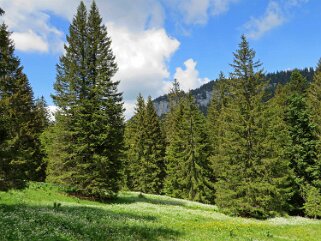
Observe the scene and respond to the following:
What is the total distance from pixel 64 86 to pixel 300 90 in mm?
45753

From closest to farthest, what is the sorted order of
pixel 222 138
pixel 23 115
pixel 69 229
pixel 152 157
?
pixel 69 229, pixel 222 138, pixel 23 115, pixel 152 157

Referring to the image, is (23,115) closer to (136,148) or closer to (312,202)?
(136,148)

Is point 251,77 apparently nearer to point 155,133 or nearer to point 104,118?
point 104,118

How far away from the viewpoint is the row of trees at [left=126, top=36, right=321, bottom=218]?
3300cm

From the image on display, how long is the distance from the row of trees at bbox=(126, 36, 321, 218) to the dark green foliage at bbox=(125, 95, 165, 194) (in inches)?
8.1

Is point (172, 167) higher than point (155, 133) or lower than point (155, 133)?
lower

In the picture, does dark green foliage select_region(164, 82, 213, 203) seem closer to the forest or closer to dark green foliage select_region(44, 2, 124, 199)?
the forest

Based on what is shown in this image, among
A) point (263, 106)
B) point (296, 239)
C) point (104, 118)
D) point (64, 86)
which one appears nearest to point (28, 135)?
point (64, 86)

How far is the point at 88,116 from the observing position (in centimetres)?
3144

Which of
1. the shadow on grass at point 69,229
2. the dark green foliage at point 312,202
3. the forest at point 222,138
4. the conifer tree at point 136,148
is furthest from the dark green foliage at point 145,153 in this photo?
the shadow on grass at point 69,229

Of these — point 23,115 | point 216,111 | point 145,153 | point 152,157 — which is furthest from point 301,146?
point 23,115

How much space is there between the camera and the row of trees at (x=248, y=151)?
33000 millimetres

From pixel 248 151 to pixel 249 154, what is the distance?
340 millimetres

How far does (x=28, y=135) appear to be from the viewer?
45.3m
